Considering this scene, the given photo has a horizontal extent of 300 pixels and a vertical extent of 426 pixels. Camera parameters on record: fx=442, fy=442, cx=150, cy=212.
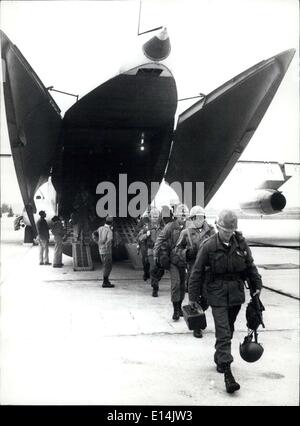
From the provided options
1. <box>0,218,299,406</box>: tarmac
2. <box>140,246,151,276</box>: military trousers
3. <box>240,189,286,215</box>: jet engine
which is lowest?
<box>0,218,299,406</box>: tarmac

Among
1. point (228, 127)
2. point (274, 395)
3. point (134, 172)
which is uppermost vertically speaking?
point (228, 127)

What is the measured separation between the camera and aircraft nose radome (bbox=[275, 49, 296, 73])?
6.59 m

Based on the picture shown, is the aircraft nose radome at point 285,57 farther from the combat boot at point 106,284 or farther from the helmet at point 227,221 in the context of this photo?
the combat boot at point 106,284

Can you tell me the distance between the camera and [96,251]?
10305 mm

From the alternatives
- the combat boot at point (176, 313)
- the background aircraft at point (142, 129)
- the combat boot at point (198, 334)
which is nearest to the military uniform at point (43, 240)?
the background aircraft at point (142, 129)

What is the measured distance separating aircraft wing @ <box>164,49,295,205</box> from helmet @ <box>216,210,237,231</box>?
12.6ft

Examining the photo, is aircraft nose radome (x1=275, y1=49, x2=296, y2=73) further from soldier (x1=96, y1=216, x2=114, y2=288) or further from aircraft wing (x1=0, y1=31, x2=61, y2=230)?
soldier (x1=96, y1=216, x2=114, y2=288)

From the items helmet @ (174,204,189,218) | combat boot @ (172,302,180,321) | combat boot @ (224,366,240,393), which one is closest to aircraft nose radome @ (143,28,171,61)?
helmet @ (174,204,189,218)

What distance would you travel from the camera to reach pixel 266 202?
1159 cm

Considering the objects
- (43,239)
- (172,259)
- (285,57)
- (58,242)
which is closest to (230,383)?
(172,259)

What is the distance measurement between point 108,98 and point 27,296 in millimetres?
3503

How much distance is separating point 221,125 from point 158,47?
2.59m

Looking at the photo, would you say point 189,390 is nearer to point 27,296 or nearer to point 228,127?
point 27,296
